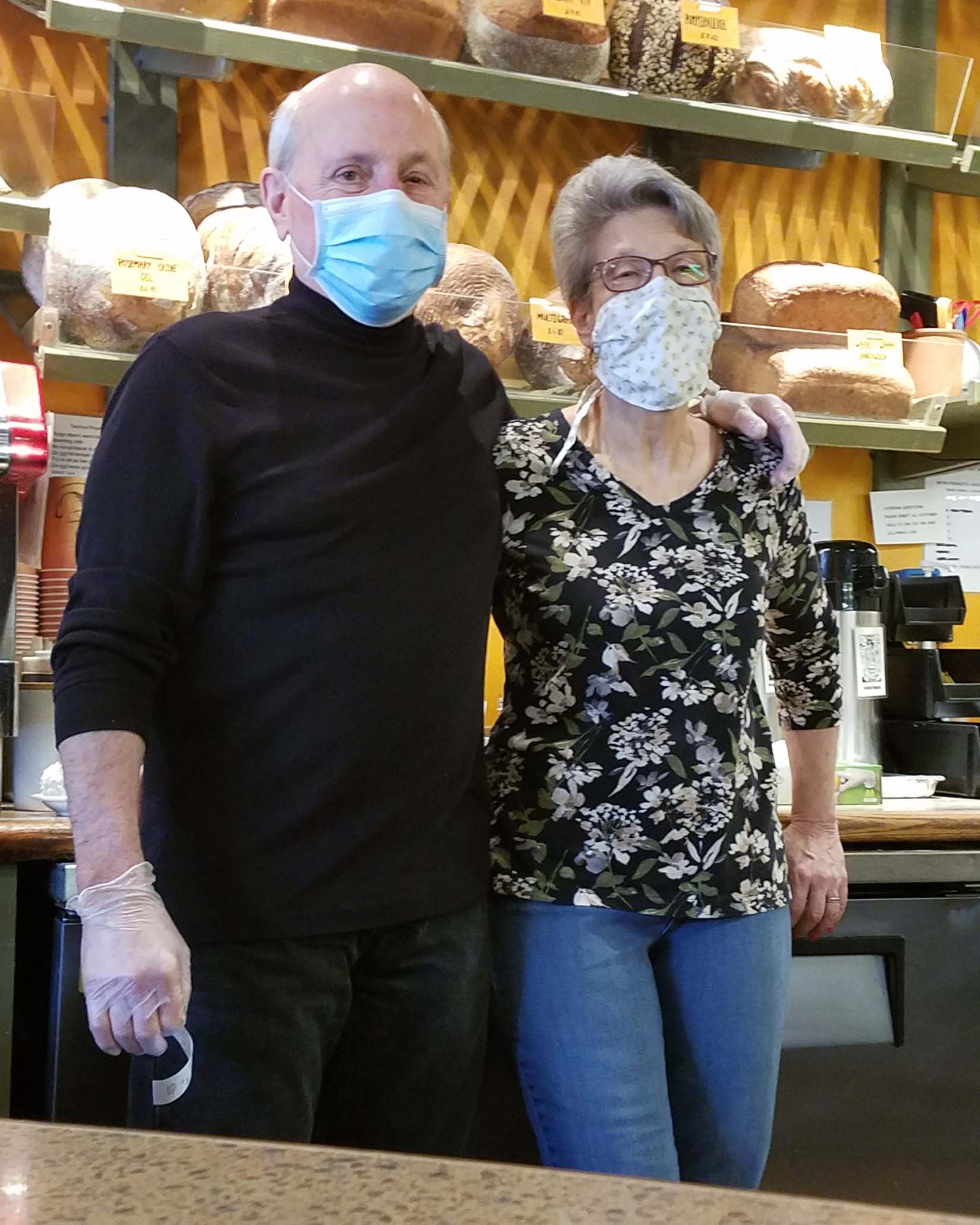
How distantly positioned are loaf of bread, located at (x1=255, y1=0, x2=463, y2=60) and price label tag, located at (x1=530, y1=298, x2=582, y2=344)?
399 mm

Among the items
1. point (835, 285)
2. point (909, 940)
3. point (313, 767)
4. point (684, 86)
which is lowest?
point (909, 940)

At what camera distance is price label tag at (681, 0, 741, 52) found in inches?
86.5

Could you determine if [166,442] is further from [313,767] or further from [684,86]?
[684,86]

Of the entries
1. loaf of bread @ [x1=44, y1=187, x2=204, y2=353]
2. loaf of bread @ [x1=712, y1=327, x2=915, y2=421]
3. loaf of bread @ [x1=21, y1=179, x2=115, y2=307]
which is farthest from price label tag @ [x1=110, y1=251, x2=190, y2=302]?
loaf of bread @ [x1=712, y1=327, x2=915, y2=421]

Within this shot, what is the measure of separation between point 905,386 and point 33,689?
147 centimetres

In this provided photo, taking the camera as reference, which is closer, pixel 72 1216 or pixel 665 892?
pixel 72 1216

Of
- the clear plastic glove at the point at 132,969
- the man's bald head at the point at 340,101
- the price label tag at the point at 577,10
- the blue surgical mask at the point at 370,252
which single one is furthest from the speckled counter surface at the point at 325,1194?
the price label tag at the point at 577,10

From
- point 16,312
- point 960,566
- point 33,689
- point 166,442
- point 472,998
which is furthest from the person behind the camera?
point 960,566

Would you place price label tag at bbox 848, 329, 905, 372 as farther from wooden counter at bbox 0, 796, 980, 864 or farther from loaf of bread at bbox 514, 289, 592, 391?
wooden counter at bbox 0, 796, 980, 864

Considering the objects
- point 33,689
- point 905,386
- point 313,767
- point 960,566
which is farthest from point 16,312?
point 960,566

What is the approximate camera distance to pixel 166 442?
3.80 feet

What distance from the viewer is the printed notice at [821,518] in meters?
2.72

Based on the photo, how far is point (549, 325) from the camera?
2100 millimetres

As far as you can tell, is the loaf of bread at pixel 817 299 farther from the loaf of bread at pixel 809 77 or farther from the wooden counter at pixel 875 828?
the wooden counter at pixel 875 828
